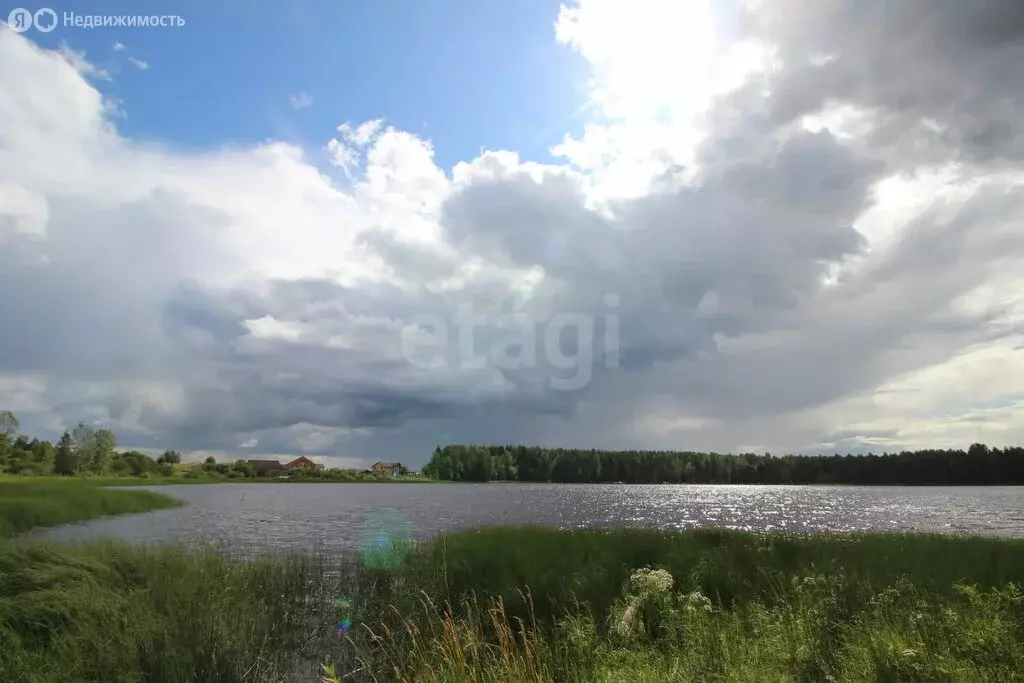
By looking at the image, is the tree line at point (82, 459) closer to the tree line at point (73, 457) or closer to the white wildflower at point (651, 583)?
the tree line at point (73, 457)

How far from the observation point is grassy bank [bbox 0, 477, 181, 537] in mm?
40594

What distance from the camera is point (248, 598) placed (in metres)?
15.2

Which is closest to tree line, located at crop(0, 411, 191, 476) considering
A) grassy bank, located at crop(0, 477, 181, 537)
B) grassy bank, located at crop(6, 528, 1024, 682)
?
grassy bank, located at crop(0, 477, 181, 537)

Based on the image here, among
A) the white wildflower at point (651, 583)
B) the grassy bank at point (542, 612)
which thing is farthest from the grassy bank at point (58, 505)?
the white wildflower at point (651, 583)

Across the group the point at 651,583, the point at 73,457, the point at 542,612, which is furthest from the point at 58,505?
the point at 73,457

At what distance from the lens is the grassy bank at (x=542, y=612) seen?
8.58 meters

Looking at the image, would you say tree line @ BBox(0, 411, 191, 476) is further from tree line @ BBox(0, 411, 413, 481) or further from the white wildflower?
the white wildflower

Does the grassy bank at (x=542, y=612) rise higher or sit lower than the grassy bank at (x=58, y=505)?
higher

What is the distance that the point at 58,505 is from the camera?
46688 mm

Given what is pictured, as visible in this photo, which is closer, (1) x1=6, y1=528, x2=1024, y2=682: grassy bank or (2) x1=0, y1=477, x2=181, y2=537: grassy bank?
(1) x1=6, y1=528, x2=1024, y2=682: grassy bank

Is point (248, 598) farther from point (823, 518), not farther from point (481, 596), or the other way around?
point (823, 518)

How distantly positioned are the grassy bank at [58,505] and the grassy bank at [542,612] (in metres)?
29.1

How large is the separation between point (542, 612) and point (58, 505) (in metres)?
46.6

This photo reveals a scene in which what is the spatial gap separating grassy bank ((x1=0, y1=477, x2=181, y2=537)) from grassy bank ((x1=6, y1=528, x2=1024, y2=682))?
29.1 m
